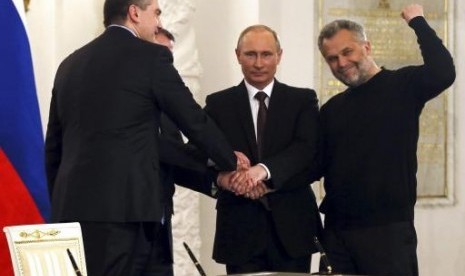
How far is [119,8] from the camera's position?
4.18 meters

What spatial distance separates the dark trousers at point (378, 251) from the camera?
443 centimetres

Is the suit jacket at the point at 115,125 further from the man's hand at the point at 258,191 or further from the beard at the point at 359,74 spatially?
the beard at the point at 359,74

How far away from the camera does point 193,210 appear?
242 inches

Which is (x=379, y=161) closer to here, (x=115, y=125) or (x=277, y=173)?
(x=277, y=173)

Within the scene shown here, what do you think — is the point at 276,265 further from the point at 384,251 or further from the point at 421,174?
the point at 421,174

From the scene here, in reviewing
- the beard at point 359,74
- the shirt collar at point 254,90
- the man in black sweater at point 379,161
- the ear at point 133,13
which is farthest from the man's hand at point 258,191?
the ear at point 133,13

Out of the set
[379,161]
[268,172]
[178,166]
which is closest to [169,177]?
[178,166]

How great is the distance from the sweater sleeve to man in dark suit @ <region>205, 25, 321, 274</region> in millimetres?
589

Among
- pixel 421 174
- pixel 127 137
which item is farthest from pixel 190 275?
pixel 127 137

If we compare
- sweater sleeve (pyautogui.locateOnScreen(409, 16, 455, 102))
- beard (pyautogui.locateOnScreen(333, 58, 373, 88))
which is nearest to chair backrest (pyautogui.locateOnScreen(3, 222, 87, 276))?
beard (pyautogui.locateOnScreen(333, 58, 373, 88))

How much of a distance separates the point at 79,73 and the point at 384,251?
5.23 feet

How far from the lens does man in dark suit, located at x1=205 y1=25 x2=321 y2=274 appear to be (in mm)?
4562

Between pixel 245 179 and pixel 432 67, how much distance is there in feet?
3.26

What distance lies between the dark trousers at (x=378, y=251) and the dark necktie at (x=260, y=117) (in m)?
0.58
